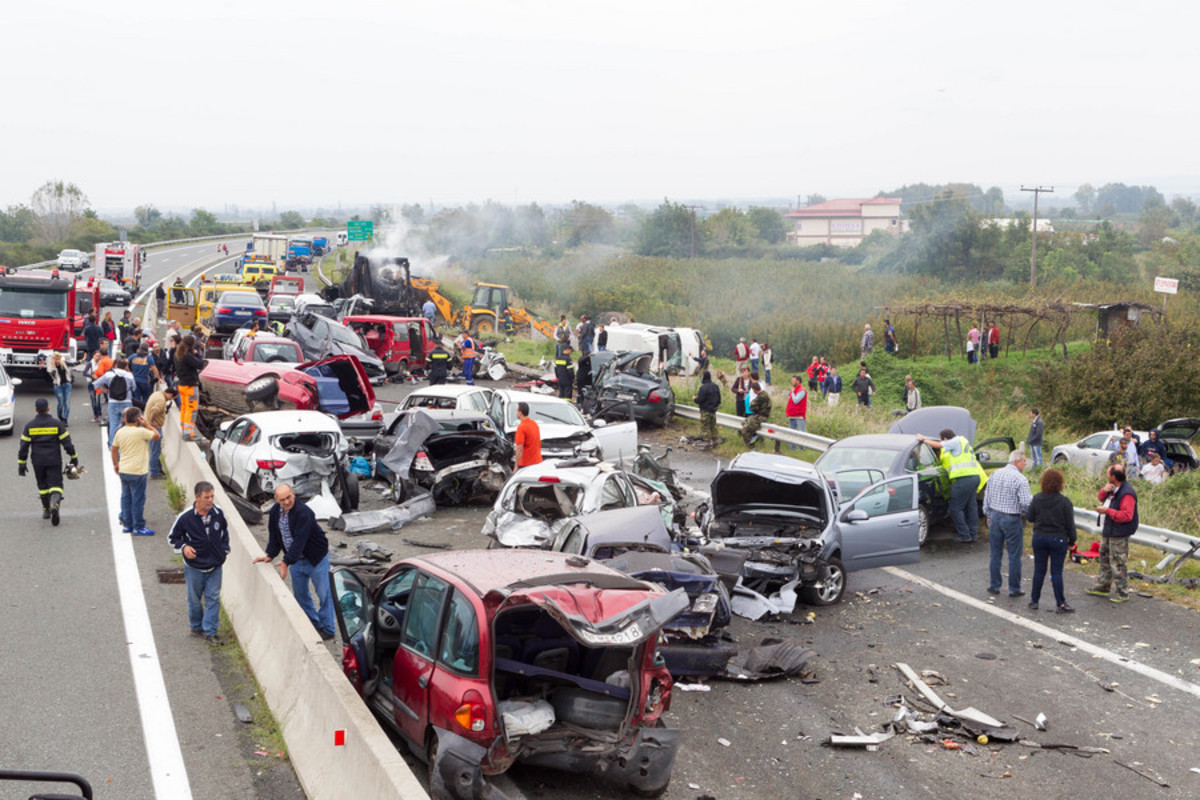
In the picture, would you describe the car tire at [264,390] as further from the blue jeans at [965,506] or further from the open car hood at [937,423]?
the blue jeans at [965,506]

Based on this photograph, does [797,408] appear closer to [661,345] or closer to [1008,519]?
[1008,519]

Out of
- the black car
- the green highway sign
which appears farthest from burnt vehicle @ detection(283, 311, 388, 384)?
the green highway sign

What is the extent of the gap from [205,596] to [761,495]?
247 inches

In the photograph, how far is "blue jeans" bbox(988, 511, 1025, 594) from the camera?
41.4 feet

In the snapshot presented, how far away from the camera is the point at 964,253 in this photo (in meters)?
75.6

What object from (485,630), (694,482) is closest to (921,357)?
(694,482)

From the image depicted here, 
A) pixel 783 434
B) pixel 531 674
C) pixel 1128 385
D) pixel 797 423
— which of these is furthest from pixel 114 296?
pixel 531 674

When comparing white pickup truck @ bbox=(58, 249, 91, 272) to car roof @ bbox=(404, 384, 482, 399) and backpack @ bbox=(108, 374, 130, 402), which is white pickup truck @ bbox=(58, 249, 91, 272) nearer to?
backpack @ bbox=(108, 374, 130, 402)

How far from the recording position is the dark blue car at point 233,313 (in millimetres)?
35250

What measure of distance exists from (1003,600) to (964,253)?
67301mm

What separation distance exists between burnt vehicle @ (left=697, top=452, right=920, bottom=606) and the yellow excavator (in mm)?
28541

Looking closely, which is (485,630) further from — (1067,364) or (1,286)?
(1067,364)

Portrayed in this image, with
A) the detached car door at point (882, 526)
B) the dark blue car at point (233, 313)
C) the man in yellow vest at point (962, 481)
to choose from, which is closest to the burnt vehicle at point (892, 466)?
the man in yellow vest at point (962, 481)

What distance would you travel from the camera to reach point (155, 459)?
1788 cm
